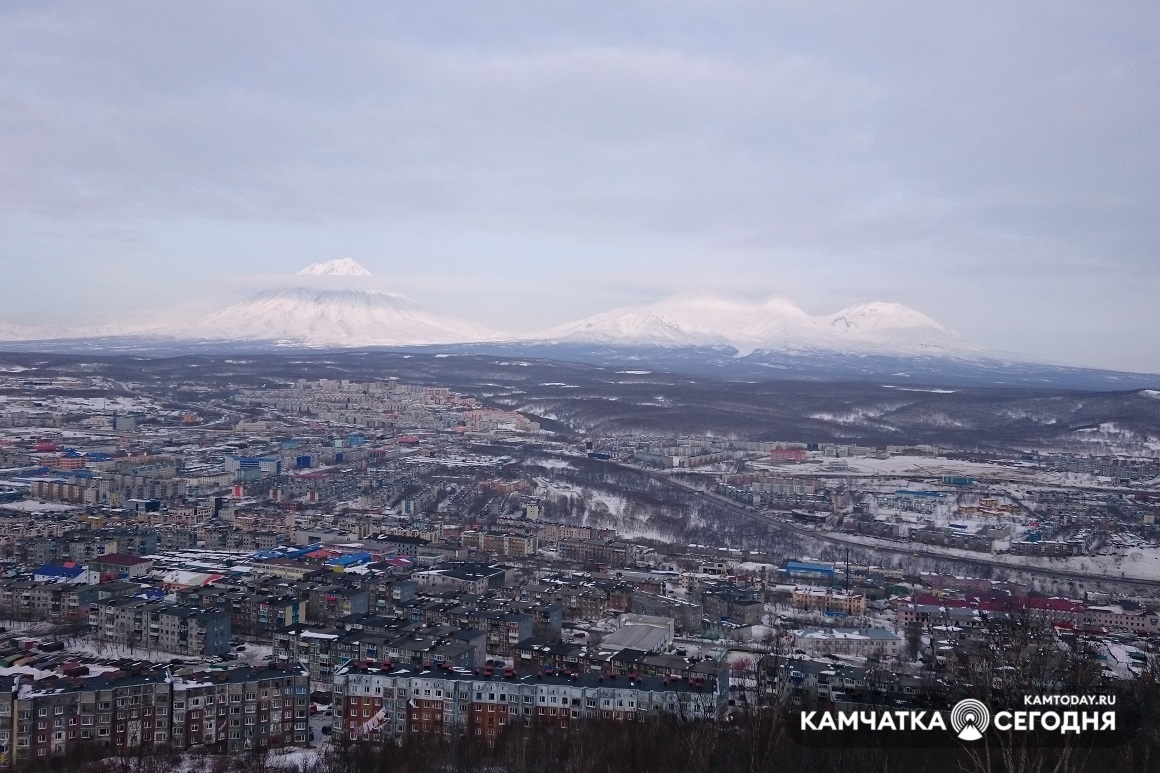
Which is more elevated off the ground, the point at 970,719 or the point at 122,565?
the point at 970,719

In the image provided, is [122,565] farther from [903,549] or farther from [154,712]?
[903,549]

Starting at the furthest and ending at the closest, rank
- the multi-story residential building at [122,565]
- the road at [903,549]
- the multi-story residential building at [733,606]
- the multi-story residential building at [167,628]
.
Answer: the road at [903,549] < the multi-story residential building at [122,565] < the multi-story residential building at [733,606] < the multi-story residential building at [167,628]

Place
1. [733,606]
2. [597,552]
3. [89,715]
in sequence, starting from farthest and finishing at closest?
[597,552] < [733,606] < [89,715]

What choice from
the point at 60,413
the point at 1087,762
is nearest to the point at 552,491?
the point at 1087,762

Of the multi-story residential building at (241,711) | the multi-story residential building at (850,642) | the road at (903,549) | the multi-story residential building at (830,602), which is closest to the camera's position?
the multi-story residential building at (241,711)

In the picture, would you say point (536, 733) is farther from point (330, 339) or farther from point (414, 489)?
point (330, 339)

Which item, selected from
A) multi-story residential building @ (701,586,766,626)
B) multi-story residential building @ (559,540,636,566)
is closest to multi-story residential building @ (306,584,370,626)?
multi-story residential building @ (701,586,766,626)

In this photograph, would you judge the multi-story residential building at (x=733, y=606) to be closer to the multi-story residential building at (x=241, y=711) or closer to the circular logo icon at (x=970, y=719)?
the multi-story residential building at (x=241, y=711)

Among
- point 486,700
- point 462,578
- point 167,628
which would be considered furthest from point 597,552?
point 486,700

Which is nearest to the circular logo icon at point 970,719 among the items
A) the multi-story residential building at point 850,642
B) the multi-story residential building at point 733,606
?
the multi-story residential building at point 850,642
